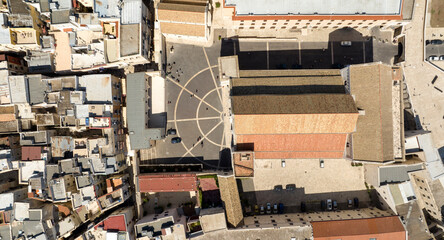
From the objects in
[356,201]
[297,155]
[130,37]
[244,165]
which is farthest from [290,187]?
[130,37]

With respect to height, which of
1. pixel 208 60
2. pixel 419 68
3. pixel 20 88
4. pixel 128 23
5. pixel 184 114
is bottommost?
pixel 184 114

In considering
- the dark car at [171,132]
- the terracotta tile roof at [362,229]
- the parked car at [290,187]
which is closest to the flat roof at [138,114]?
the dark car at [171,132]

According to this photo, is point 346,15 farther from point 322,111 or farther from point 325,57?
point 322,111

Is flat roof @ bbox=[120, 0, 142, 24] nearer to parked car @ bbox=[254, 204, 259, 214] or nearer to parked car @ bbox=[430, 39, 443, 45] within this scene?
parked car @ bbox=[254, 204, 259, 214]

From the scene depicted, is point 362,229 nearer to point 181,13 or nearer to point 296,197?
point 296,197

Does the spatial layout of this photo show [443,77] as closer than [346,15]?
No

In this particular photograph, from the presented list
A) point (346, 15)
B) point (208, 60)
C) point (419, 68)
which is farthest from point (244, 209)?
point (419, 68)
